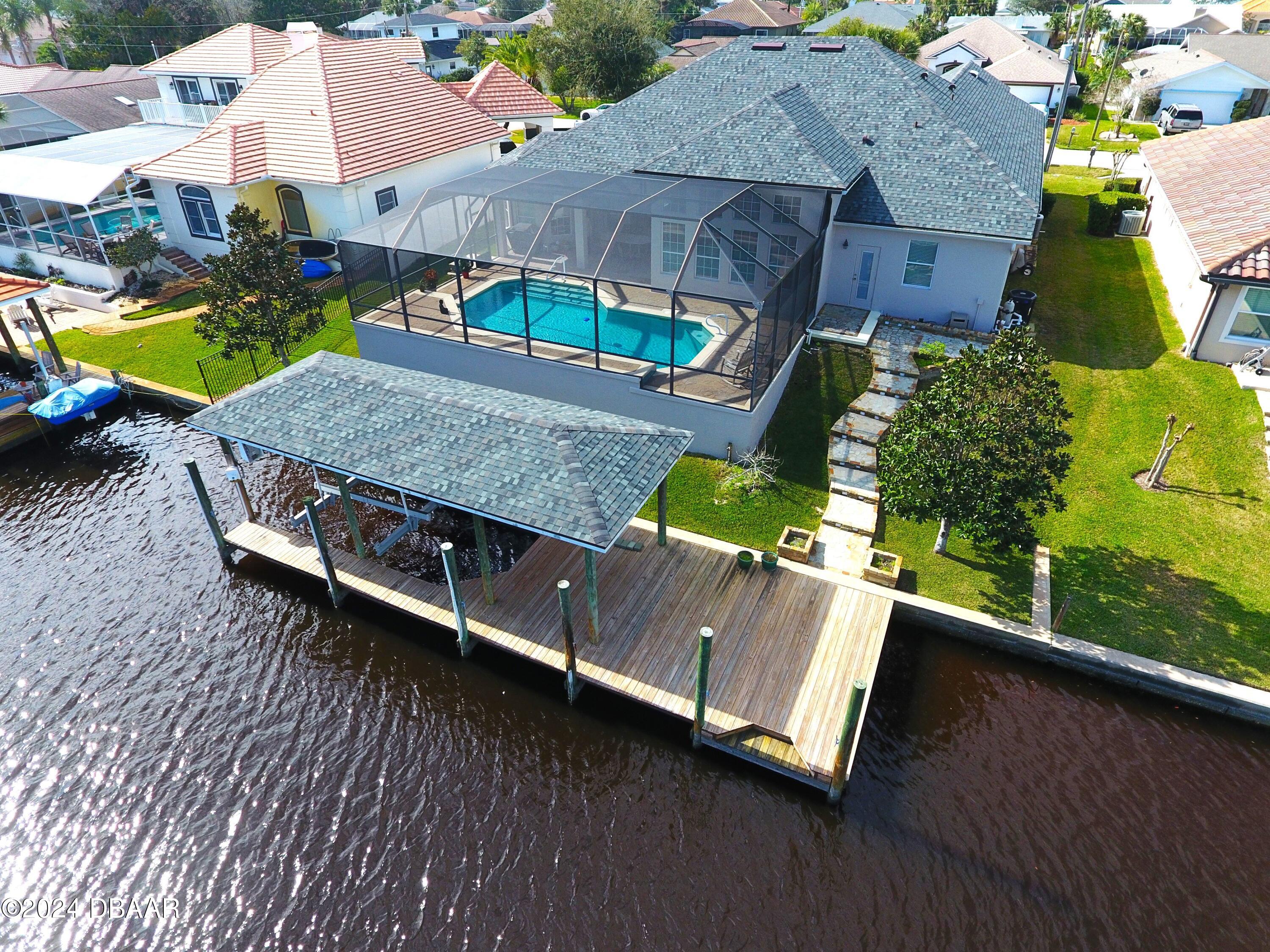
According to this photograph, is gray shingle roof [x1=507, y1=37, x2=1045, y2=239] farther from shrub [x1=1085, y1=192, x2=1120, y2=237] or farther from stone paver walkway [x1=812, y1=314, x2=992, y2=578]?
shrub [x1=1085, y1=192, x2=1120, y2=237]

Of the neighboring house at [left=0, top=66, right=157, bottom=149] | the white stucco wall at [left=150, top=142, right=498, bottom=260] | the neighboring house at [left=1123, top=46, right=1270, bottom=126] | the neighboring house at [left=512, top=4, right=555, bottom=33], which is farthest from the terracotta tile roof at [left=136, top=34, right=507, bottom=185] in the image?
the neighboring house at [left=512, top=4, right=555, bottom=33]

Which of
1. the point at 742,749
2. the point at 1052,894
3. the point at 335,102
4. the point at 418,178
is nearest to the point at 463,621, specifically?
the point at 742,749

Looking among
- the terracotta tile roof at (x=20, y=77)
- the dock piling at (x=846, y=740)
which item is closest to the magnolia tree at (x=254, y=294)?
the dock piling at (x=846, y=740)

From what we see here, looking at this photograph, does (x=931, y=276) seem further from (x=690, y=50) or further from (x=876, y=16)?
(x=876, y=16)

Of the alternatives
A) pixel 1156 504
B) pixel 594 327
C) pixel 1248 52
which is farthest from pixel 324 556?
pixel 1248 52

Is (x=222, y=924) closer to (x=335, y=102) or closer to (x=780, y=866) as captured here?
(x=780, y=866)
